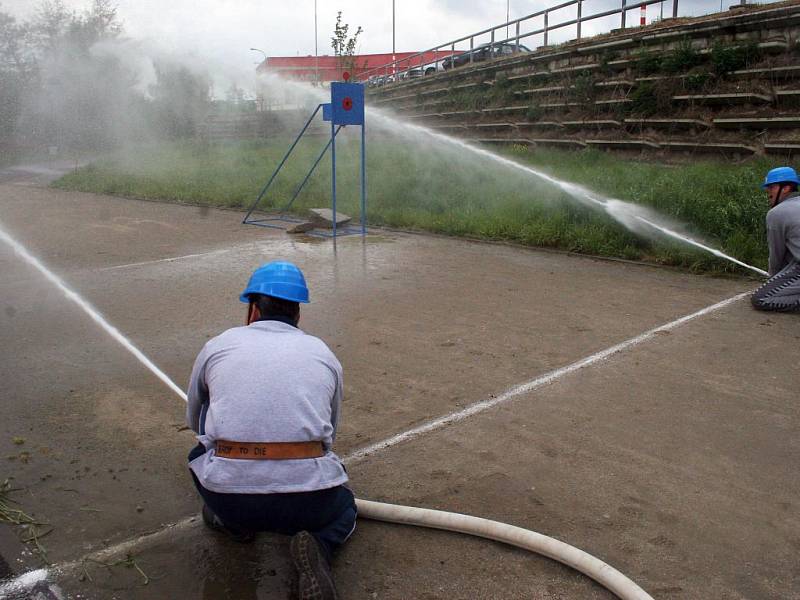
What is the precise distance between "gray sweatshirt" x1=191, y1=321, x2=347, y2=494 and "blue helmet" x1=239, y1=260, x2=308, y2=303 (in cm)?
16

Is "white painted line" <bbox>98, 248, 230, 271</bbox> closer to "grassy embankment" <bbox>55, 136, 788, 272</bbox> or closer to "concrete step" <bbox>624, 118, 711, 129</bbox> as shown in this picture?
"grassy embankment" <bbox>55, 136, 788, 272</bbox>

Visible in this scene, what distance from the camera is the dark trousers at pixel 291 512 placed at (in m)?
2.90

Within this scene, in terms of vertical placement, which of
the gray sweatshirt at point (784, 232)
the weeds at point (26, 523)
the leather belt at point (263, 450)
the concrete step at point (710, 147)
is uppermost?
the concrete step at point (710, 147)

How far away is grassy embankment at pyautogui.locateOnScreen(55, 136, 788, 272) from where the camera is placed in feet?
30.8

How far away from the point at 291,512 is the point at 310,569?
277mm

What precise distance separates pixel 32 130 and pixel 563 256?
28091 millimetres

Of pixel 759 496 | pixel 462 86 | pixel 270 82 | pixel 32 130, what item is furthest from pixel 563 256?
pixel 32 130

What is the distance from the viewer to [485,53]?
2481 cm

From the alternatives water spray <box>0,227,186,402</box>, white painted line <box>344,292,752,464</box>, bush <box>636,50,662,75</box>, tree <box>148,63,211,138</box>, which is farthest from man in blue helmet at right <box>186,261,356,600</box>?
tree <box>148,63,211,138</box>

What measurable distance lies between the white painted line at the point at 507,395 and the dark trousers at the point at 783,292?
0.63m

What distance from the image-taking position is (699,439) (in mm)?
Result: 4316

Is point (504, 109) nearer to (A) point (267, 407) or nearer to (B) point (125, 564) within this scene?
(A) point (267, 407)

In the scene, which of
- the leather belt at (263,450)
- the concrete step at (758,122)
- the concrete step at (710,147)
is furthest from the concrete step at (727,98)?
the leather belt at (263,450)

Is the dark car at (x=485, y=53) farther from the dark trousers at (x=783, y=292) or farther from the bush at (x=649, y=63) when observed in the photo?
the dark trousers at (x=783, y=292)
